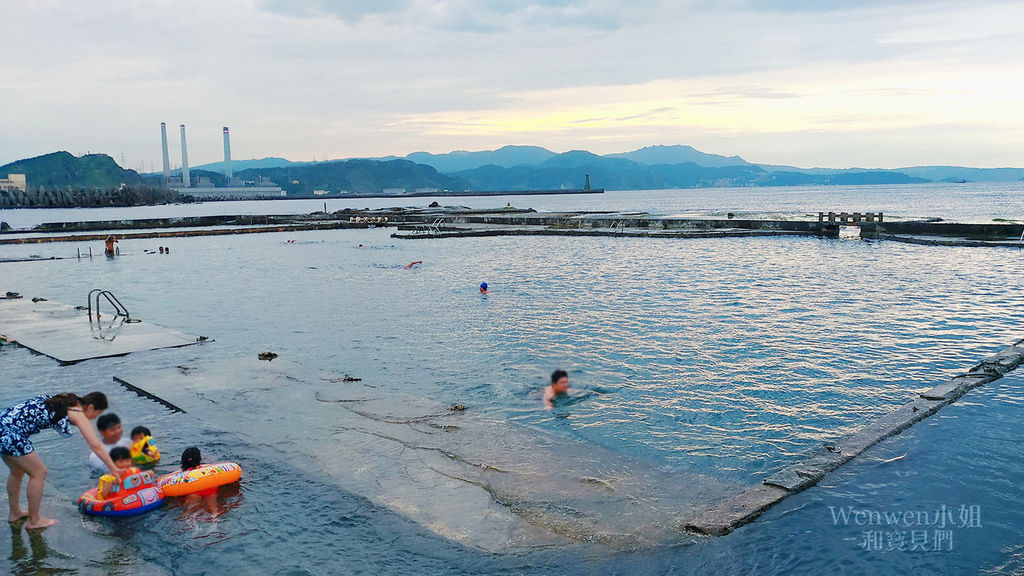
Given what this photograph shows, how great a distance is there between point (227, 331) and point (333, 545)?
1361 cm

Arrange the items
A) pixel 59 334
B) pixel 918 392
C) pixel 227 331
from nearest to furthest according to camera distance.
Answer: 1. pixel 918 392
2. pixel 59 334
3. pixel 227 331

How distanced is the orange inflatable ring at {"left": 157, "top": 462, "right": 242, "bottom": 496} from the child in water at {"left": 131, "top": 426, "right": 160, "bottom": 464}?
2.71ft

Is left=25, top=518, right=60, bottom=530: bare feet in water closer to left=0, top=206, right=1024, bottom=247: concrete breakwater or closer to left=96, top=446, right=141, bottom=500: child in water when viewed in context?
left=96, top=446, right=141, bottom=500: child in water

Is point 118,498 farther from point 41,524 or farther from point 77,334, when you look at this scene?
point 77,334

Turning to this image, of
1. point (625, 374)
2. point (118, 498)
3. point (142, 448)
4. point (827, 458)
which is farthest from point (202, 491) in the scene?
point (625, 374)

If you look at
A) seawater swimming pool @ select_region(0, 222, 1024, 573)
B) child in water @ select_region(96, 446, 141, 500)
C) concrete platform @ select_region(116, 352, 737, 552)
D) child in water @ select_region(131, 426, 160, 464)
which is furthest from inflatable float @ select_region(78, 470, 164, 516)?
concrete platform @ select_region(116, 352, 737, 552)

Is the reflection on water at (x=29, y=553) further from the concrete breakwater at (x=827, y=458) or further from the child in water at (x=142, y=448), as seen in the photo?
the concrete breakwater at (x=827, y=458)

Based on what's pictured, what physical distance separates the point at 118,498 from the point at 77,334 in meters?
11.7

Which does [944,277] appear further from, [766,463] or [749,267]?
[766,463]

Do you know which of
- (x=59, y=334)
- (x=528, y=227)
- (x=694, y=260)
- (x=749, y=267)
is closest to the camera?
(x=59, y=334)

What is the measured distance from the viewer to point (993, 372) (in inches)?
513

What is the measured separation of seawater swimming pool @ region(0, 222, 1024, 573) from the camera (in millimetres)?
7012

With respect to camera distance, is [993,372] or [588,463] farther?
[993,372]

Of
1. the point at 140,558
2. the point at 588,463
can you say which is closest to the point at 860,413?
the point at 588,463
